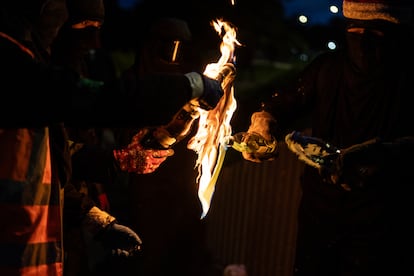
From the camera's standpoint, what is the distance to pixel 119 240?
155 inches

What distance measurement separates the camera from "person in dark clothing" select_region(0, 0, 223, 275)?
2590mm

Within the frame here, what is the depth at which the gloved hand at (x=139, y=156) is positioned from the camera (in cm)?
386

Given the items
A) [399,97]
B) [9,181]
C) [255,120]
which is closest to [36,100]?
[9,181]

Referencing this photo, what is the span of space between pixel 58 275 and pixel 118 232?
92cm

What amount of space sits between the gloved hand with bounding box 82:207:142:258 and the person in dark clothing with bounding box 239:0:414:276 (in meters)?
1.40

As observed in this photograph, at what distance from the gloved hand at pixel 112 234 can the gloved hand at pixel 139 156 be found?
1.45ft

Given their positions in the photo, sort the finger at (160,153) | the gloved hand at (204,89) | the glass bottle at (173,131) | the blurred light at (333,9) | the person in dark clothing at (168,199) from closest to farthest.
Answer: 1. the gloved hand at (204,89)
2. the glass bottle at (173,131)
3. the finger at (160,153)
4. the blurred light at (333,9)
5. the person in dark clothing at (168,199)

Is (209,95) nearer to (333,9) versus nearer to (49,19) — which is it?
(49,19)

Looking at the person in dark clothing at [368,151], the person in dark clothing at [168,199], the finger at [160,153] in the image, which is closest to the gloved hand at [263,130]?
the person in dark clothing at [368,151]

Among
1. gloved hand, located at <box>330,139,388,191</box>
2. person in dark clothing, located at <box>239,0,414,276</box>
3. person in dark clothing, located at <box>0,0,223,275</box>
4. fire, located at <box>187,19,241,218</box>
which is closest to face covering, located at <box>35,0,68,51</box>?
person in dark clothing, located at <box>0,0,223,275</box>

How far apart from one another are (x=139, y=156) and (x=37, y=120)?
1.36 metres

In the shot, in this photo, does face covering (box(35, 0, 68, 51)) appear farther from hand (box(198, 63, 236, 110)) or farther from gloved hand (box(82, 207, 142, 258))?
gloved hand (box(82, 207, 142, 258))

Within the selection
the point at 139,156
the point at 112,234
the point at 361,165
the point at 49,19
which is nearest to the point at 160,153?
the point at 139,156

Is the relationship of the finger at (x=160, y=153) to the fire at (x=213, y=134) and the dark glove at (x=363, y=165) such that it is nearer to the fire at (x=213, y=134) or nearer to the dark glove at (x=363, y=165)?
the fire at (x=213, y=134)
